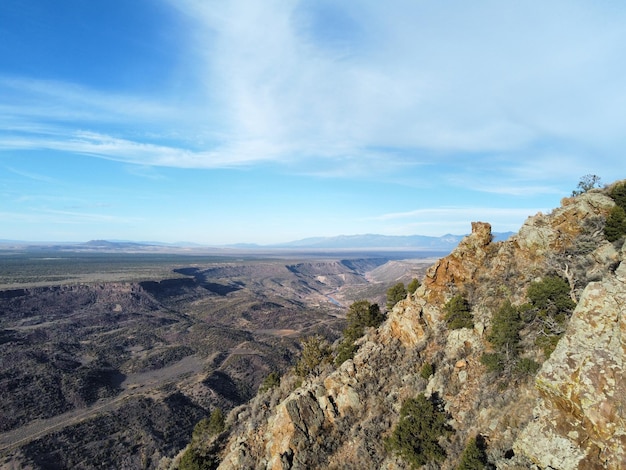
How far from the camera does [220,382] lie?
2817 inches

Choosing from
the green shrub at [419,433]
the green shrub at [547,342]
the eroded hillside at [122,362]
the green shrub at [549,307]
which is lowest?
the eroded hillside at [122,362]

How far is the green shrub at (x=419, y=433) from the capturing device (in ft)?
57.9

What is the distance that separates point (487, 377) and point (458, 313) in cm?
594

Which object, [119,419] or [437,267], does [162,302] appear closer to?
[119,419]

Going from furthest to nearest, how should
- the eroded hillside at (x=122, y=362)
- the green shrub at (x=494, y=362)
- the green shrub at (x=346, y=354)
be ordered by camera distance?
the eroded hillside at (x=122, y=362) → the green shrub at (x=346, y=354) → the green shrub at (x=494, y=362)

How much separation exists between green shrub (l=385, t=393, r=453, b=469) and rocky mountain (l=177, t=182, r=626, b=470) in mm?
73

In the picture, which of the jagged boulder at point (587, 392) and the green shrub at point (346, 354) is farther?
the green shrub at point (346, 354)

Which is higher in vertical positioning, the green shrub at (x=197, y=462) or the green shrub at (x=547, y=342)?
A: the green shrub at (x=547, y=342)

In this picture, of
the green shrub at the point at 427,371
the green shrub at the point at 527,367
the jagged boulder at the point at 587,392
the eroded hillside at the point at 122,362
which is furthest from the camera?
the eroded hillside at the point at 122,362

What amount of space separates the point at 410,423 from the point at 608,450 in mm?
9974

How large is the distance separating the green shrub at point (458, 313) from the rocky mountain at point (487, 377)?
0.11 m

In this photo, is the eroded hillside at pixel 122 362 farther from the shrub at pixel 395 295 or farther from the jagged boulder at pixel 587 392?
the jagged boulder at pixel 587 392

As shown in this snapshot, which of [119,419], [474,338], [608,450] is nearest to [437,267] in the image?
[474,338]

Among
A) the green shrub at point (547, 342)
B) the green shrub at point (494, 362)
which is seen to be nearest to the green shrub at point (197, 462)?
the green shrub at point (494, 362)
